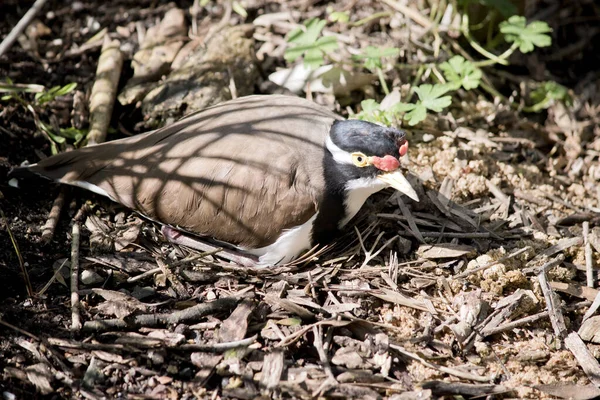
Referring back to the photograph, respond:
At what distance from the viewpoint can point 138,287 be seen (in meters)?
4.33

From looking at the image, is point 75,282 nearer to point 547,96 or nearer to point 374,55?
point 374,55

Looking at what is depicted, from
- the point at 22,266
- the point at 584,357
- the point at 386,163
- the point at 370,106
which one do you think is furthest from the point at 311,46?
the point at 584,357

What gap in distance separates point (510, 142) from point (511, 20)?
42.4 inches

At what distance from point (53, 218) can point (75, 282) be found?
692 millimetres

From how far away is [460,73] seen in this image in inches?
220

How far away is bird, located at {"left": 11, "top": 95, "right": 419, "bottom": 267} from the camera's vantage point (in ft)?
14.3

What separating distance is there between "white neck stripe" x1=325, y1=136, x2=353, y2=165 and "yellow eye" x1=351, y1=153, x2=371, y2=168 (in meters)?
0.03

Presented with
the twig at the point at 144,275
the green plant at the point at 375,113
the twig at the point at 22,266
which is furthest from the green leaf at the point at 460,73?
the twig at the point at 22,266

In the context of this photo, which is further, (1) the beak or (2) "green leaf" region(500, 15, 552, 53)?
(2) "green leaf" region(500, 15, 552, 53)

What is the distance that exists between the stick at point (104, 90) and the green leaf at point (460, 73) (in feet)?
9.42

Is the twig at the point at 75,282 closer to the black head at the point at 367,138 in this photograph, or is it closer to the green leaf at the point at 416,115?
the black head at the point at 367,138

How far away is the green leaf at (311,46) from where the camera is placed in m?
5.27

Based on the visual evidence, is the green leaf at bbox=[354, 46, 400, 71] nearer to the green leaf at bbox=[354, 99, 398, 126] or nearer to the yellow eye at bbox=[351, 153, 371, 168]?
the green leaf at bbox=[354, 99, 398, 126]

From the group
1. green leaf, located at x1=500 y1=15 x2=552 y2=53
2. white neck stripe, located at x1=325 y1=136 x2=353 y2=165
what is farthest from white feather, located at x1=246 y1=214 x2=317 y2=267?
green leaf, located at x1=500 y1=15 x2=552 y2=53
